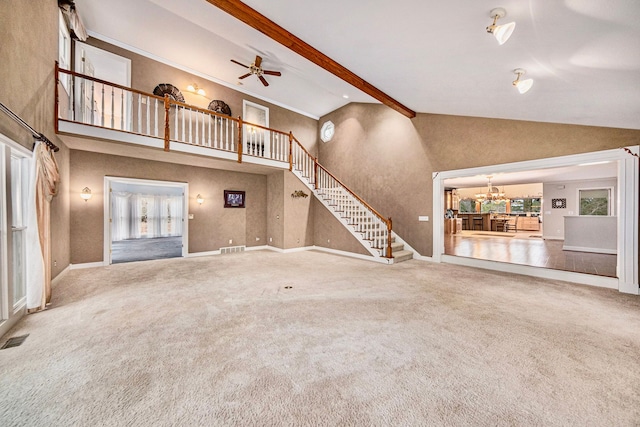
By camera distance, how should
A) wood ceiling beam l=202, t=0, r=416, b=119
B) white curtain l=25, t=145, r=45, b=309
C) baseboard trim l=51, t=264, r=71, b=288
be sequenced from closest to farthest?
1. white curtain l=25, t=145, r=45, b=309
2. wood ceiling beam l=202, t=0, r=416, b=119
3. baseboard trim l=51, t=264, r=71, b=288

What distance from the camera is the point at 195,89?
7188mm

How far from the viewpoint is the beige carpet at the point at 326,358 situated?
1.54 m

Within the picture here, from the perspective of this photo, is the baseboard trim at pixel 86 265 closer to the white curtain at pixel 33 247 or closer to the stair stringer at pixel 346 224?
the white curtain at pixel 33 247

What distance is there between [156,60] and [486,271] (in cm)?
982

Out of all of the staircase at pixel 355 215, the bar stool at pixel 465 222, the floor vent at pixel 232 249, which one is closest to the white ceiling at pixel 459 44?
the staircase at pixel 355 215

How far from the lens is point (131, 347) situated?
7.46 ft

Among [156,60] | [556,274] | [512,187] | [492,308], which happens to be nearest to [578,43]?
[492,308]

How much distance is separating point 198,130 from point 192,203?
2131 millimetres

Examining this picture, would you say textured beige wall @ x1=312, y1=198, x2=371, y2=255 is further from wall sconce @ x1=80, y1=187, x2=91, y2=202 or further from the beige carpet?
wall sconce @ x1=80, y1=187, x2=91, y2=202

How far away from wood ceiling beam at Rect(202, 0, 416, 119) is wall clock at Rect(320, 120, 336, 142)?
4471 millimetres

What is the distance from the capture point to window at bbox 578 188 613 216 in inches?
346

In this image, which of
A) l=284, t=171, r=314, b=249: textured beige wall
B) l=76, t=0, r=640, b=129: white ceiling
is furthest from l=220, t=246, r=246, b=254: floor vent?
l=76, t=0, r=640, b=129: white ceiling

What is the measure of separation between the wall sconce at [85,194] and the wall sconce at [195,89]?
3771mm

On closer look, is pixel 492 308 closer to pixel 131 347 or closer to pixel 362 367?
pixel 362 367
